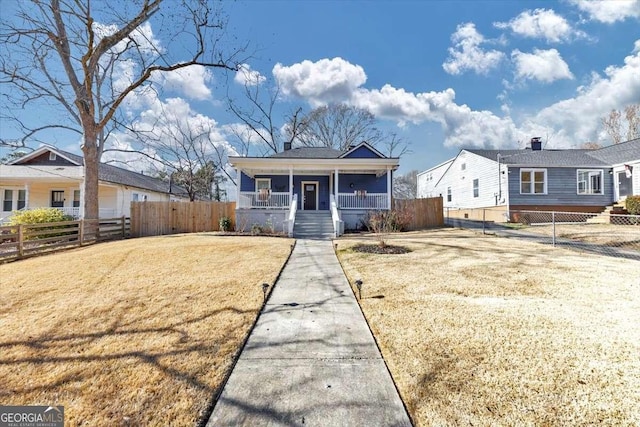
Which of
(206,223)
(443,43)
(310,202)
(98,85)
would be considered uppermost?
(443,43)

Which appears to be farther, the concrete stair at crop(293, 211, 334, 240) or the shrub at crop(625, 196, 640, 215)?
the shrub at crop(625, 196, 640, 215)

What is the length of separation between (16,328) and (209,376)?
308 cm

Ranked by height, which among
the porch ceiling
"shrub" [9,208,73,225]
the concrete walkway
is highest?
the porch ceiling

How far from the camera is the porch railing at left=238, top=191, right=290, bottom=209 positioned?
14450 mm

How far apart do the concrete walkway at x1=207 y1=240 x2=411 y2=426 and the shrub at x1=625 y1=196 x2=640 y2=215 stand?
760 inches

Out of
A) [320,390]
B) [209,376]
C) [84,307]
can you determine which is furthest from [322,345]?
[84,307]

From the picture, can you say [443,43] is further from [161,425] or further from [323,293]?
[161,425]

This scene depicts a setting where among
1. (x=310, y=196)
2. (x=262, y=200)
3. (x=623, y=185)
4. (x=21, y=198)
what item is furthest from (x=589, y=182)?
(x=21, y=198)

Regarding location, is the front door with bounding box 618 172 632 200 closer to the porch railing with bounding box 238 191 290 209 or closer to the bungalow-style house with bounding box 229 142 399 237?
the bungalow-style house with bounding box 229 142 399 237

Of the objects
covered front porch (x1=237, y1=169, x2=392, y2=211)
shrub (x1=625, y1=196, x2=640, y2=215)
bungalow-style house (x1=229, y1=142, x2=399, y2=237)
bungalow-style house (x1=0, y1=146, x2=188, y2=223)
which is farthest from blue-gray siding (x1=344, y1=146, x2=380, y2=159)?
bungalow-style house (x1=0, y1=146, x2=188, y2=223)

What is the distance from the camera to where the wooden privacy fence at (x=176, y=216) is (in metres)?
15.2

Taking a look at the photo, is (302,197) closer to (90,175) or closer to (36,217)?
(90,175)

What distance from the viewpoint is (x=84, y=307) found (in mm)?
4223

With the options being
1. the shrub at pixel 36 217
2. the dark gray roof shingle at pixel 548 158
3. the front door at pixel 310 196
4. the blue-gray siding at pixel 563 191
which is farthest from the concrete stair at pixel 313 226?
the dark gray roof shingle at pixel 548 158
